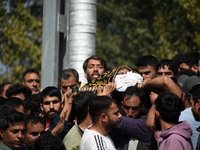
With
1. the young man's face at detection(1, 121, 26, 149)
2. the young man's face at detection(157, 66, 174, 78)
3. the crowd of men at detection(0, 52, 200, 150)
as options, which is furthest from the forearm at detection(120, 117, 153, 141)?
the young man's face at detection(157, 66, 174, 78)

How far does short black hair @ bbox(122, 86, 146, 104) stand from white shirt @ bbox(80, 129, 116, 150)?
2.02 feet

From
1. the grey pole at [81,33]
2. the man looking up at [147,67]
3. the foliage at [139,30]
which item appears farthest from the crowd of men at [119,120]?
the foliage at [139,30]

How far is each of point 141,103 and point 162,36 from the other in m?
10.1

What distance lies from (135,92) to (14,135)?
4.45ft

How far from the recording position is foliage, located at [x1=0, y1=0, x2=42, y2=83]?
13961mm

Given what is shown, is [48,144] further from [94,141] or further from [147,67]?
[147,67]

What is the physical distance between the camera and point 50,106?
5.92 meters

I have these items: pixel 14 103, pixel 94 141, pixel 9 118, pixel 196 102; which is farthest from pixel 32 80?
pixel 196 102

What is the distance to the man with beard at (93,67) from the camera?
6.61m

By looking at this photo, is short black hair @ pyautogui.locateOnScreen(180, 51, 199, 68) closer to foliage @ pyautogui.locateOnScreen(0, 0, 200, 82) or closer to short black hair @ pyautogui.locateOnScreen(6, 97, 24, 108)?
short black hair @ pyautogui.locateOnScreen(6, 97, 24, 108)

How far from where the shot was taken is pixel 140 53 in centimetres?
1758

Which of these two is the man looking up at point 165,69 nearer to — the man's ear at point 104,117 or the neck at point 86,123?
the neck at point 86,123

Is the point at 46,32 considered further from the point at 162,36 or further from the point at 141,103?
the point at 162,36

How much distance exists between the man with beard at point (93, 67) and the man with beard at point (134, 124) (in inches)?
61.8
